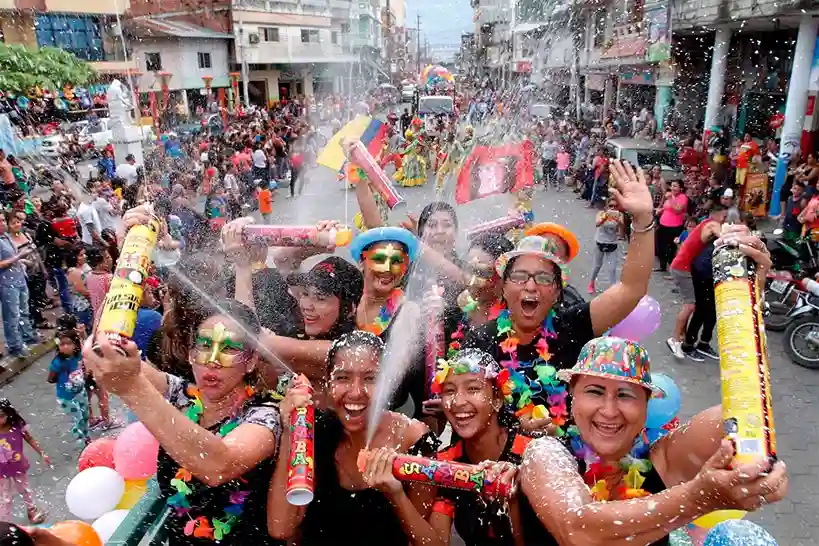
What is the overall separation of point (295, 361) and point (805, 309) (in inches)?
220

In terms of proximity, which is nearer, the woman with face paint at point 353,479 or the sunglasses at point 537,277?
the woman with face paint at point 353,479

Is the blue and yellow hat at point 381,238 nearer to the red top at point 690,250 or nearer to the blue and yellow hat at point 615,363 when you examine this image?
the blue and yellow hat at point 615,363

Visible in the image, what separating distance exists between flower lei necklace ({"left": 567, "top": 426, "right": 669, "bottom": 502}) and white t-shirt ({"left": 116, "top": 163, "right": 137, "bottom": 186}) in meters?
11.1

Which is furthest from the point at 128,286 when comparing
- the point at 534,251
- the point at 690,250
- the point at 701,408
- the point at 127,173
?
the point at 127,173

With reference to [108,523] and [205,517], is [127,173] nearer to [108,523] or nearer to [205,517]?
[108,523]

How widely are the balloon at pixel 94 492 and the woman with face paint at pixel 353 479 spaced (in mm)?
1059

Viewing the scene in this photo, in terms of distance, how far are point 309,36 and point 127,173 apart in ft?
127

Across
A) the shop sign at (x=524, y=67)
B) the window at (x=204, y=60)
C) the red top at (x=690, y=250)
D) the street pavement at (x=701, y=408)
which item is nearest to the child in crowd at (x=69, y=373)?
the street pavement at (x=701, y=408)

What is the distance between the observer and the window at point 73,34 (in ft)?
94.1

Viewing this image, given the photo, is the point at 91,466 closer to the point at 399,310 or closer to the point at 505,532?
the point at 399,310

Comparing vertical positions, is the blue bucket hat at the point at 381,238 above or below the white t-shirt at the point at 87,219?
above

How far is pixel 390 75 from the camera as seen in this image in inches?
2746

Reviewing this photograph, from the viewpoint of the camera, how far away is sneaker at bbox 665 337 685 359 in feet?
21.3

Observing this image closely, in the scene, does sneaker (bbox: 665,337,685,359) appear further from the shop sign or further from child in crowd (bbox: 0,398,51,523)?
the shop sign
